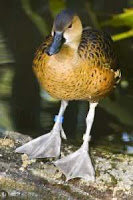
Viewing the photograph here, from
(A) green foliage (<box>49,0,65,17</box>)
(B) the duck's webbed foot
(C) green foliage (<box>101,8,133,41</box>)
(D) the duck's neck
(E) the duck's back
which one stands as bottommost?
(B) the duck's webbed foot

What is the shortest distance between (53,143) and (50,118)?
927 mm

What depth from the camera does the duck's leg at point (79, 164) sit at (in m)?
3.35

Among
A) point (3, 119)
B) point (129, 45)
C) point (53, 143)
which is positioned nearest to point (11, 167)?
point (53, 143)

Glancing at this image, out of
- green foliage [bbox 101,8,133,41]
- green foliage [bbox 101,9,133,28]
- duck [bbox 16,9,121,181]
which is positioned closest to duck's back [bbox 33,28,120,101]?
duck [bbox 16,9,121,181]

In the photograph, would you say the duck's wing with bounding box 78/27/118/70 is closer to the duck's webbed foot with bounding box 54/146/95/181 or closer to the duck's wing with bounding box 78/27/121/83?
the duck's wing with bounding box 78/27/121/83

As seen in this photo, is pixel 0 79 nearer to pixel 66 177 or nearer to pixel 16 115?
pixel 16 115

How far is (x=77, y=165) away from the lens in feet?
11.6

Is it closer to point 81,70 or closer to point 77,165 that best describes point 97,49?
point 81,70

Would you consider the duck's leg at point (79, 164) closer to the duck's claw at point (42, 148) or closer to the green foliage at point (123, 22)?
the duck's claw at point (42, 148)

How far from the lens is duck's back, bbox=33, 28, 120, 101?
322 cm

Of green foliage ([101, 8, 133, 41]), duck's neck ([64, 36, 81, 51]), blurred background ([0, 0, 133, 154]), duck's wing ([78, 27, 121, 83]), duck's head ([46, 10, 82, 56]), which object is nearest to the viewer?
duck's head ([46, 10, 82, 56])

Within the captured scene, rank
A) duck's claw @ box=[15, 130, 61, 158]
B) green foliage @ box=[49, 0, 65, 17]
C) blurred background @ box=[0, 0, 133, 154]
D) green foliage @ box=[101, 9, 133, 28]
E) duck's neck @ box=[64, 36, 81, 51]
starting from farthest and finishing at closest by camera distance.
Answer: green foliage @ box=[49, 0, 65, 17] < green foliage @ box=[101, 9, 133, 28] < blurred background @ box=[0, 0, 133, 154] < duck's claw @ box=[15, 130, 61, 158] < duck's neck @ box=[64, 36, 81, 51]

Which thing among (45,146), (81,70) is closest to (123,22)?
(45,146)

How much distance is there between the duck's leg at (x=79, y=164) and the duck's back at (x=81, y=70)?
0.28 metres
